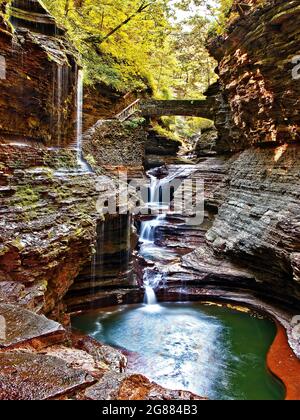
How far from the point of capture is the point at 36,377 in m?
3.23

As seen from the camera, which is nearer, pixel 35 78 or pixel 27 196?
pixel 27 196

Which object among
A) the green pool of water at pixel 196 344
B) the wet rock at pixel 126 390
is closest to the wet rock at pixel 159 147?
the green pool of water at pixel 196 344

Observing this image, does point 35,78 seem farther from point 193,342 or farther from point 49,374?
point 193,342

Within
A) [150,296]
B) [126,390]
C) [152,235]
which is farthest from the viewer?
[152,235]

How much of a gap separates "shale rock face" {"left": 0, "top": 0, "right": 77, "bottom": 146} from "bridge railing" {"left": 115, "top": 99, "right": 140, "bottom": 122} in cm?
969

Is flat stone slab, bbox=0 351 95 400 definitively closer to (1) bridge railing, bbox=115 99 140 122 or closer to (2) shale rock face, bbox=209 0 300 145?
(2) shale rock face, bbox=209 0 300 145

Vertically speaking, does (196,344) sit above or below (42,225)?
below

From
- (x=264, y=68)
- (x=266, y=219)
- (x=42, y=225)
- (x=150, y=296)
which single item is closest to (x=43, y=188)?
(x=42, y=225)

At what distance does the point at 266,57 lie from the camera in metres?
10.6

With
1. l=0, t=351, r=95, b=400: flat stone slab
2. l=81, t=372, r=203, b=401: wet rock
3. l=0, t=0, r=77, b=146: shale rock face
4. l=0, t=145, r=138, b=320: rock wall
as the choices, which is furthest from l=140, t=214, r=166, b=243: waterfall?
l=0, t=351, r=95, b=400: flat stone slab

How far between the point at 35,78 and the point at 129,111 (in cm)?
1341
